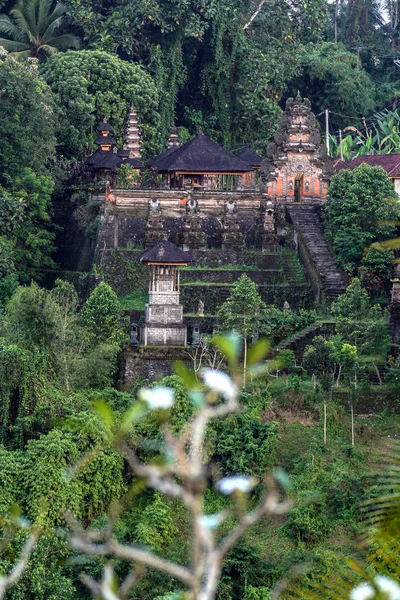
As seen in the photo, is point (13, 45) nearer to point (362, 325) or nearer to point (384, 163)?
point (384, 163)

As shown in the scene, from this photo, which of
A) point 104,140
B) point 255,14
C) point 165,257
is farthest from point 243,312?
point 255,14

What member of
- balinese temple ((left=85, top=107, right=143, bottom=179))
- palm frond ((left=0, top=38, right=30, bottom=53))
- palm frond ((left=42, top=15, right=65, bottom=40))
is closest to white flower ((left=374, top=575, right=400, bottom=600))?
balinese temple ((left=85, top=107, right=143, bottom=179))

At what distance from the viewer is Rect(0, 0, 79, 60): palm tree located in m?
58.4

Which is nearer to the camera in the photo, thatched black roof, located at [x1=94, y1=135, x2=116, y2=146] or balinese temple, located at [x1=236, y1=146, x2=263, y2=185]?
balinese temple, located at [x1=236, y1=146, x2=263, y2=185]

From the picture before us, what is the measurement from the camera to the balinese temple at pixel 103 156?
47.1 meters

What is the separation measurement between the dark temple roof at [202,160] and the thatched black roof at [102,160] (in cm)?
216

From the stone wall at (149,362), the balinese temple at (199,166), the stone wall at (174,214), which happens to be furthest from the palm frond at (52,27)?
the stone wall at (149,362)

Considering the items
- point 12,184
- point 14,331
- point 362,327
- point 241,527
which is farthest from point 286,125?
point 241,527

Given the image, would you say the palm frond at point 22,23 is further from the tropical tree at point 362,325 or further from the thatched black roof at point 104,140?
the tropical tree at point 362,325

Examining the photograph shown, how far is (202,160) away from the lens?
1750 inches

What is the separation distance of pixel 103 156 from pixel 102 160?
21.2 inches

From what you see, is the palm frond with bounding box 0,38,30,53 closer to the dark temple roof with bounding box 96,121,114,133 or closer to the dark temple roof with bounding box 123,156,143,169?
the dark temple roof with bounding box 96,121,114,133

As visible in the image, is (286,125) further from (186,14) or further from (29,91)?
(186,14)

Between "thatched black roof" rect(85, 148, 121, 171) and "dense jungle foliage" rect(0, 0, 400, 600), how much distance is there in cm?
72
